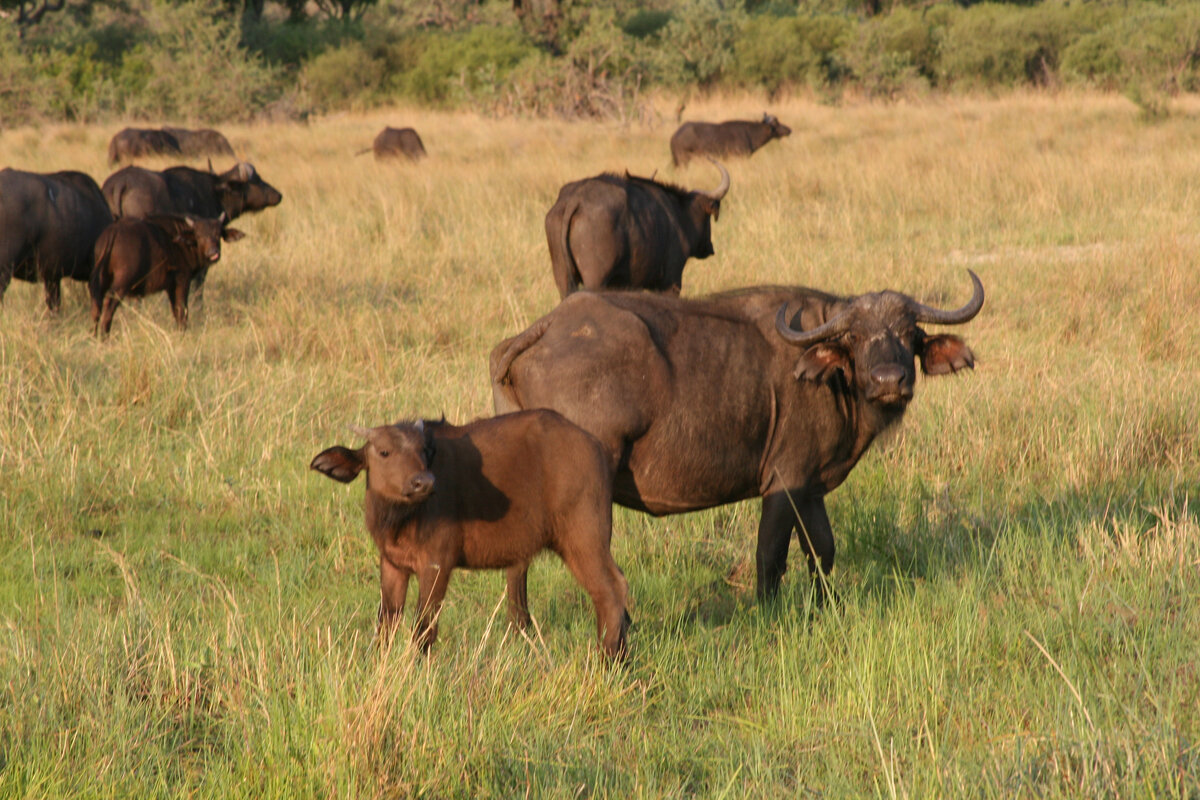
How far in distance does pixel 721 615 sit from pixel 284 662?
1.91 metres

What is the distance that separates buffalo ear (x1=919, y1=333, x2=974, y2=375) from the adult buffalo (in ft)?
27.2

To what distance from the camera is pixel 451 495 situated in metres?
3.93

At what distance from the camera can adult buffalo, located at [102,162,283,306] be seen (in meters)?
12.3

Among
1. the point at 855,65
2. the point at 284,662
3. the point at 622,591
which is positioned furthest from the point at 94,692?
the point at 855,65

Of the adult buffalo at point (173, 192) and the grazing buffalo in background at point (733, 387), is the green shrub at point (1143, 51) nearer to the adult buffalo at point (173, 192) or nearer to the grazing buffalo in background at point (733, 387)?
the adult buffalo at point (173, 192)

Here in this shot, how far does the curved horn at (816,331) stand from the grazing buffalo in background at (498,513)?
3.49 ft

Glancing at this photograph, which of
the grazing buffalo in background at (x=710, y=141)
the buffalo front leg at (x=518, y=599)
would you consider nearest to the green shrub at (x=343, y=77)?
the grazing buffalo in background at (x=710, y=141)

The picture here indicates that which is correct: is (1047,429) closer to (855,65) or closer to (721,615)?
(721,615)

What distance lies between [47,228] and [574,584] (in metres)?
7.00

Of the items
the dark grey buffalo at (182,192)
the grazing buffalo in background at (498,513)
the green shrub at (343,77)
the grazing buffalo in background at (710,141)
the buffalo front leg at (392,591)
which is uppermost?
the grazing buffalo in background at (498,513)

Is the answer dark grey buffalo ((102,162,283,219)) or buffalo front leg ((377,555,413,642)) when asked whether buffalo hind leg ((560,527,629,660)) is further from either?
dark grey buffalo ((102,162,283,219))

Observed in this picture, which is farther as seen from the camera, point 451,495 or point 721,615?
point 721,615

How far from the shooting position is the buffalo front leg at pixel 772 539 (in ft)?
15.8

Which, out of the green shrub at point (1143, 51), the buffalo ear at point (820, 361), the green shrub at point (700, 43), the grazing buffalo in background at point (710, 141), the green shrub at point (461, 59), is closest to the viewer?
→ the buffalo ear at point (820, 361)
